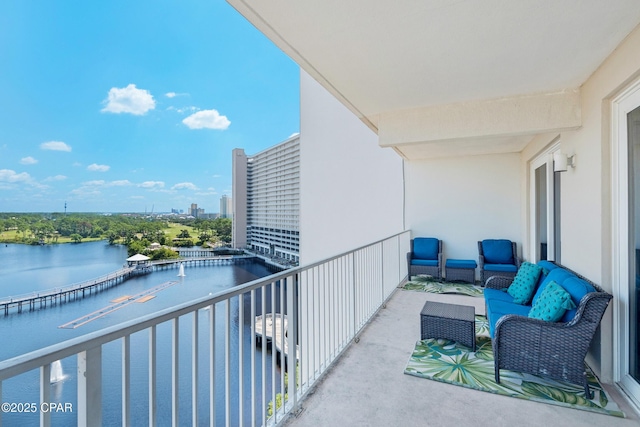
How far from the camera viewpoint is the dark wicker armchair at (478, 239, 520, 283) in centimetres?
584

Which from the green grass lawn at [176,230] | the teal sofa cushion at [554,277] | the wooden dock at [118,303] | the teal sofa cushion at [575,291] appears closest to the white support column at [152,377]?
the teal sofa cushion at [575,291]

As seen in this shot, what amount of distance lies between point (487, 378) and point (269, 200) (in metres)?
21.0

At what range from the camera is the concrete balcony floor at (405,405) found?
86.9 inches

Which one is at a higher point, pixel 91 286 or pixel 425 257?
pixel 425 257

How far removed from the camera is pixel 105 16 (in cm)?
3412

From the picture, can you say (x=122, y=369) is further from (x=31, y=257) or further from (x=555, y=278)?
(x=31, y=257)

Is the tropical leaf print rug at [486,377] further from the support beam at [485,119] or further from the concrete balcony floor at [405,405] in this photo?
the support beam at [485,119]

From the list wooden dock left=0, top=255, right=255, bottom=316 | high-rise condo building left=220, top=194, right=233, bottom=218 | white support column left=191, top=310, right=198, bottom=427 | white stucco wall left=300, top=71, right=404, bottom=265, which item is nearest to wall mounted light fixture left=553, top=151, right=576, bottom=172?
white support column left=191, top=310, right=198, bottom=427

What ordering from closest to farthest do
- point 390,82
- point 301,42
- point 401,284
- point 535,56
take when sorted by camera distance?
point 301,42 → point 535,56 → point 390,82 → point 401,284

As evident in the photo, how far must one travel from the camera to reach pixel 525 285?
3633mm

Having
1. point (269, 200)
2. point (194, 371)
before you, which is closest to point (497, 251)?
point (194, 371)

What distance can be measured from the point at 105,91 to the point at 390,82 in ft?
141

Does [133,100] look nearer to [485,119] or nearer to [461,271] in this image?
[461,271]

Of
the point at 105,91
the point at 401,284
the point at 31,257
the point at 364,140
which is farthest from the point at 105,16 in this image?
the point at 401,284
